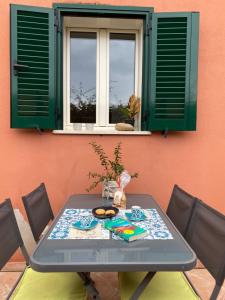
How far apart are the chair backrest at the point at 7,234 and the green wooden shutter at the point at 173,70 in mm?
1613

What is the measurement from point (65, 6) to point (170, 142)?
1710mm

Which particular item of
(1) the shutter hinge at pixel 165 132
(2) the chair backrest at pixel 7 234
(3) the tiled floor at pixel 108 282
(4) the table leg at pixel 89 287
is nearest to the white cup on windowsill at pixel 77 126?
(1) the shutter hinge at pixel 165 132

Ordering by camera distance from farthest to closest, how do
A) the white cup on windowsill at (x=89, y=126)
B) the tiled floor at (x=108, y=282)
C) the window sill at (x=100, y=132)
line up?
the white cup on windowsill at (x=89, y=126) < the window sill at (x=100, y=132) < the tiled floor at (x=108, y=282)

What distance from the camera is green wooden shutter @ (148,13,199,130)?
2.60 metres

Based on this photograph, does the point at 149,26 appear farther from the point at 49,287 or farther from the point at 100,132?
the point at 49,287

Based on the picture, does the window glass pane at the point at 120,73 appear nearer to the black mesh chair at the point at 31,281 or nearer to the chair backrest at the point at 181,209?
the chair backrest at the point at 181,209

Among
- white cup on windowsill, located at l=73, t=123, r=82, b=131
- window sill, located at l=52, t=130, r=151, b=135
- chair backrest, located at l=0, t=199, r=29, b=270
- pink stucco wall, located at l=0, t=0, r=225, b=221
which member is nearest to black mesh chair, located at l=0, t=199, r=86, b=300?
chair backrest, located at l=0, t=199, r=29, b=270

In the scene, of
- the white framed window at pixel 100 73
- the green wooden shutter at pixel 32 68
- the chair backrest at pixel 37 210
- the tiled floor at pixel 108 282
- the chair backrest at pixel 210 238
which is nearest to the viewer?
the chair backrest at pixel 210 238

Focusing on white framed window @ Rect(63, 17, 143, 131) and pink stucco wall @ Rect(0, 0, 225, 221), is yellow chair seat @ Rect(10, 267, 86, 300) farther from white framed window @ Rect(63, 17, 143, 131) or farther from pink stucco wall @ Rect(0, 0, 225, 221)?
white framed window @ Rect(63, 17, 143, 131)

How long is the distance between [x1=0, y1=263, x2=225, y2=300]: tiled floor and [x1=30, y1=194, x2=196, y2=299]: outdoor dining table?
0.92 m

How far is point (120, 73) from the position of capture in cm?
300

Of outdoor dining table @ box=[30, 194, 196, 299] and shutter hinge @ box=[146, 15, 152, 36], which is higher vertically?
shutter hinge @ box=[146, 15, 152, 36]

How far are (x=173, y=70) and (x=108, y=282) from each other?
2.12 m

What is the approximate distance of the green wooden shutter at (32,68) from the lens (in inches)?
98.3
